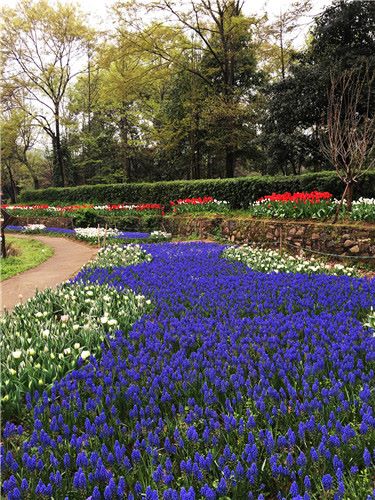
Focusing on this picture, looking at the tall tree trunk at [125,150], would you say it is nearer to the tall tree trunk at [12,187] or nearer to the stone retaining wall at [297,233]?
the tall tree trunk at [12,187]

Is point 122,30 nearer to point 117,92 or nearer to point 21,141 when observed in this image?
point 117,92

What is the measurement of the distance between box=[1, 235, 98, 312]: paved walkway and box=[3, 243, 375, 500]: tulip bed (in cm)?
315

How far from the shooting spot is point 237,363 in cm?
381

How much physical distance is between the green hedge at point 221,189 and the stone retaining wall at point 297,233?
2.31 metres

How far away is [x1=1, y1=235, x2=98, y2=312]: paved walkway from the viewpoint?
880cm

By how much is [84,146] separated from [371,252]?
120ft

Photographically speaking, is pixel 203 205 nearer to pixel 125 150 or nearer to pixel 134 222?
pixel 134 222

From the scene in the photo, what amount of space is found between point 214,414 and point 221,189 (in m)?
16.6

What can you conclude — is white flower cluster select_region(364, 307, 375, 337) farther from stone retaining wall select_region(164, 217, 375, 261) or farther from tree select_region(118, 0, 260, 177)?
tree select_region(118, 0, 260, 177)

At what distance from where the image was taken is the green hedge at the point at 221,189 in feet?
47.9

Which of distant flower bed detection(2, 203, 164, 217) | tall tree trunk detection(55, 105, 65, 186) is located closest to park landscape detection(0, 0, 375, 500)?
distant flower bed detection(2, 203, 164, 217)

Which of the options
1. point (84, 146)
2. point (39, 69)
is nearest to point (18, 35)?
point (39, 69)

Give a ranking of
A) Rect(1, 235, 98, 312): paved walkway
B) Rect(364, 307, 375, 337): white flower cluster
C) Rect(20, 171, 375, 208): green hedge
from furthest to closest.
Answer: Rect(20, 171, 375, 208): green hedge < Rect(1, 235, 98, 312): paved walkway < Rect(364, 307, 375, 337): white flower cluster

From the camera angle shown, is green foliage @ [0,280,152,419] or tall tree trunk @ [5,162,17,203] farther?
tall tree trunk @ [5,162,17,203]
